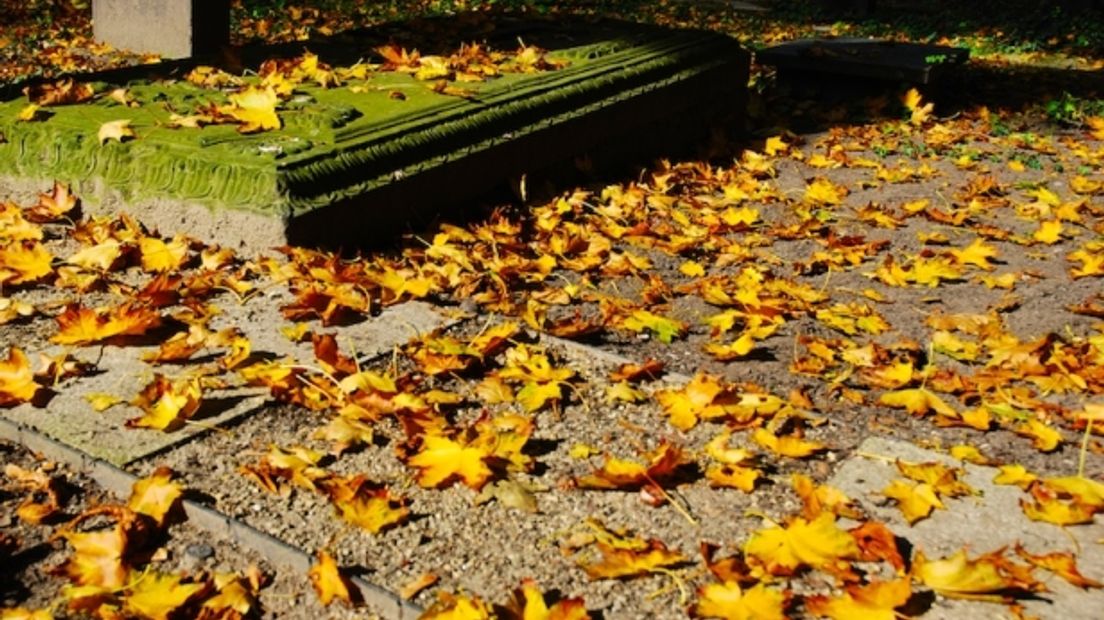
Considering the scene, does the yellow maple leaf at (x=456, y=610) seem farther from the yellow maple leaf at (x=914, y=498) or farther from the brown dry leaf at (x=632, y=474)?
the yellow maple leaf at (x=914, y=498)

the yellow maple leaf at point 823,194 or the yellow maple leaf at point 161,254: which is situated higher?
the yellow maple leaf at point 161,254

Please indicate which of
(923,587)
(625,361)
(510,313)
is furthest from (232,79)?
(923,587)

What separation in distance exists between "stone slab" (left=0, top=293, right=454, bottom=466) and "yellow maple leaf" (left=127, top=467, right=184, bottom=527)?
0.13 meters

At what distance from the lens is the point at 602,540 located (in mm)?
2412

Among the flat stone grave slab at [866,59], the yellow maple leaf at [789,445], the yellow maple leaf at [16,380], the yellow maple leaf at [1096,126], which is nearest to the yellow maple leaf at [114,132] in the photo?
the yellow maple leaf at [16,380]

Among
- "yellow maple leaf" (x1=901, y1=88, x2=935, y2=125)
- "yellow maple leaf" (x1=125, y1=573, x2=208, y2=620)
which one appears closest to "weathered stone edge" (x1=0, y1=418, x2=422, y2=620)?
"yellow maple leaf" (x1=125, y1=573, x2=208, y2=620)

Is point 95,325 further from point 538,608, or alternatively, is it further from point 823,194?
point 823,194

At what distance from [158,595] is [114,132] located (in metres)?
2.24

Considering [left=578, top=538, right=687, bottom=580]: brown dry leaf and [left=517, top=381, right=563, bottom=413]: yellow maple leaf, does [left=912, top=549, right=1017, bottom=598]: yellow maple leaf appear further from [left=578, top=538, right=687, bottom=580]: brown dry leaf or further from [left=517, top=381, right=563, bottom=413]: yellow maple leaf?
[left=517, top=381, right=563, bottom=413]: yellow maple leaf

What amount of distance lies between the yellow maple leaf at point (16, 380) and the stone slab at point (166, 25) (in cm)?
503

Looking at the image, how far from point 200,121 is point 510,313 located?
1396mm

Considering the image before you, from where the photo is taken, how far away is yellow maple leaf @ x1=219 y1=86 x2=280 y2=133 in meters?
4.20

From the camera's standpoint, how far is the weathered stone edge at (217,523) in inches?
86.0

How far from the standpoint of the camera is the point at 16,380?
2.83 m
